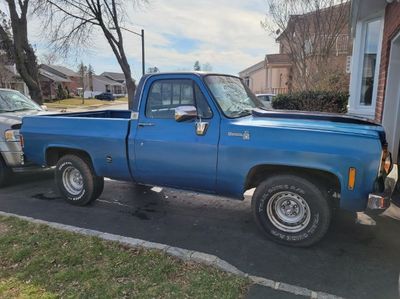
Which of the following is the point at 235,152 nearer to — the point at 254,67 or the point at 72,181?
the point at 72,181

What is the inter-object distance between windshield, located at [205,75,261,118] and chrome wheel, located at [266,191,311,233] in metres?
1.17

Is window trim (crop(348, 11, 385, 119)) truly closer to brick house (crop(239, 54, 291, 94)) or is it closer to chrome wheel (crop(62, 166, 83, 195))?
chrome wheel (crop(62, 166, 83, 195))

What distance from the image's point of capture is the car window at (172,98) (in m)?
4.51

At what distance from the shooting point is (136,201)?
5.97m

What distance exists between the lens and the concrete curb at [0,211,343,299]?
3184 mm

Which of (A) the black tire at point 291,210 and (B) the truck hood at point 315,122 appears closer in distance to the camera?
(B) the truck hood at point 315,122

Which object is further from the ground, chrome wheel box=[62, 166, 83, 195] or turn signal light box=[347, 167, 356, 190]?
turn signal light box=[347, 167, 356, 190]

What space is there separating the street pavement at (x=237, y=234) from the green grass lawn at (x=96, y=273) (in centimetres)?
46

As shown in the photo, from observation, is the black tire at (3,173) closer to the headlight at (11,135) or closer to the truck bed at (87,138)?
the headlight at (11,135)

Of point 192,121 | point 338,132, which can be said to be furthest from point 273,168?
point 192,121

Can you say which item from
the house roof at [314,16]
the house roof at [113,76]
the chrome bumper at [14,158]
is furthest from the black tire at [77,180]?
the house roof at [113,76]

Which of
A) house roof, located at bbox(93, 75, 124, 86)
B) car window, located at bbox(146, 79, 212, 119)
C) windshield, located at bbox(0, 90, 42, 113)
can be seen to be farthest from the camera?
house roof, located at bbox(93, 75, 124, 86)

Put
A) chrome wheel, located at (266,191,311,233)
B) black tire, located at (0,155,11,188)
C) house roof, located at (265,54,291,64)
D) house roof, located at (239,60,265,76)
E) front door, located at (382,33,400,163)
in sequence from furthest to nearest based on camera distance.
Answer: house roof, located at (239,60,265,76)
house roof, located at (265,54,291,64)
front door, located at (382,33,400,163)
black tire, located at (0,155,11,188)
chrome wheel, located at (266,191,311,233)

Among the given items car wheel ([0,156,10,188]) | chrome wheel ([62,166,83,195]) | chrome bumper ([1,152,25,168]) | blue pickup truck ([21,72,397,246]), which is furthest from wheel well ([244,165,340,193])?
car wheel ([0,156,10,188])
